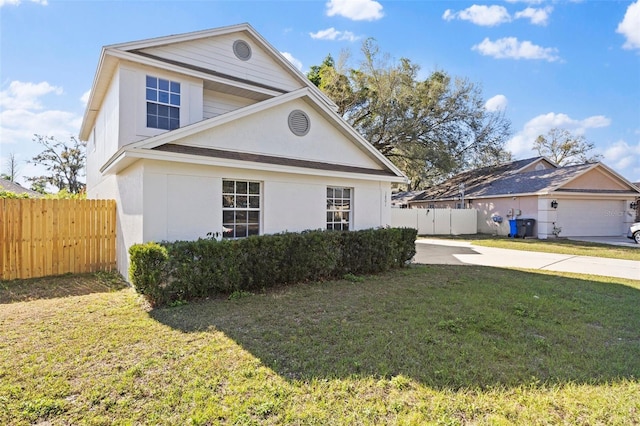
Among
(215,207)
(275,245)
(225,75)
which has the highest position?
(225,75)

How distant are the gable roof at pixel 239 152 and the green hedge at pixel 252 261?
1.99m

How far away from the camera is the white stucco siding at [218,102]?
11727 millimetres

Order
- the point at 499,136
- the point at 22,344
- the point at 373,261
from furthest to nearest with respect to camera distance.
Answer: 1. the point at 499,136
2. the point at 373,261
3. the point at 22,344

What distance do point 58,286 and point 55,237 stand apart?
170 cm

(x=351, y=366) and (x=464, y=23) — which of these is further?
(x=464, y=23)

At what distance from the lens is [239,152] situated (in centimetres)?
832

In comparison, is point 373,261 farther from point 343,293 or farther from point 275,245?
point 275,245

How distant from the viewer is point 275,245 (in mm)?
7090

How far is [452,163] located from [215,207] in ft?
63.7

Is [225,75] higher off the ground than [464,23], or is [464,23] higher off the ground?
[464,23]

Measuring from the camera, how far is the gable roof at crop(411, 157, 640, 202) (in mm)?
20141

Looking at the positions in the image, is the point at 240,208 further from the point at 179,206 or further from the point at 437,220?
the point at 437,220

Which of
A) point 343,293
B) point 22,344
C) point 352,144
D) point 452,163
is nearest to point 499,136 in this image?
point 452,163

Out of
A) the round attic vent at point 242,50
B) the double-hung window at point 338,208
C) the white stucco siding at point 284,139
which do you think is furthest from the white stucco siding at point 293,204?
the round attic vent at point 242,50
